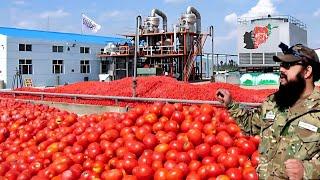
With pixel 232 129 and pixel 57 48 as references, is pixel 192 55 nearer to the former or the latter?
pixel 57 48

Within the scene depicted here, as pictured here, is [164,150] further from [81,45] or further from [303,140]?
[81,45]

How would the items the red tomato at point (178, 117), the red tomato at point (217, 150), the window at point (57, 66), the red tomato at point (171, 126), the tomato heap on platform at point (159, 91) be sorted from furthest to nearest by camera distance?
the window at point (57, 66) < the tomato heap on platform at point (159, 91) < the red tomato at point (178, 117) < the red tomato at point (171, 126) < the red tomato at point (217, 150)

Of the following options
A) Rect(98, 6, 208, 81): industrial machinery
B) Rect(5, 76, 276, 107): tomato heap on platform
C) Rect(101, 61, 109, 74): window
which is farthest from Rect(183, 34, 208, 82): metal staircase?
Rect(5, 76, 276, 107): tomato heap on platform

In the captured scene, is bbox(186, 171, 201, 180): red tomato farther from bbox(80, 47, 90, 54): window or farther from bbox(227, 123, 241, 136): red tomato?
bbox(80, 47, 90, 54): window

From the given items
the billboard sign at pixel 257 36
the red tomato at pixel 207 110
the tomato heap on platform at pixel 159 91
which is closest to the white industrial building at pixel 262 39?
the billboard sign at pixel 257 36

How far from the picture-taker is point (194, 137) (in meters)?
5.61

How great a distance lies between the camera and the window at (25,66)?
129 feet

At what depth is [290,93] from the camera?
3.02 metres

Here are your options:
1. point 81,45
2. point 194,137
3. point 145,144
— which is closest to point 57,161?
point 145,144

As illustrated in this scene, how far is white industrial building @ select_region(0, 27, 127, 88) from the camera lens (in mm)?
38031

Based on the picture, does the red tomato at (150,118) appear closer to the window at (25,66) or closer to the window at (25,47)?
the window at (25,66)

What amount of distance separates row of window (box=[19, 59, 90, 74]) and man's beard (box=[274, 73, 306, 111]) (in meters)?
38.5

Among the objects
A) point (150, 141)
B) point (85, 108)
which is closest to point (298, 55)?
point (150, 141)

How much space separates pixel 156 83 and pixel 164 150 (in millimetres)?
7440
